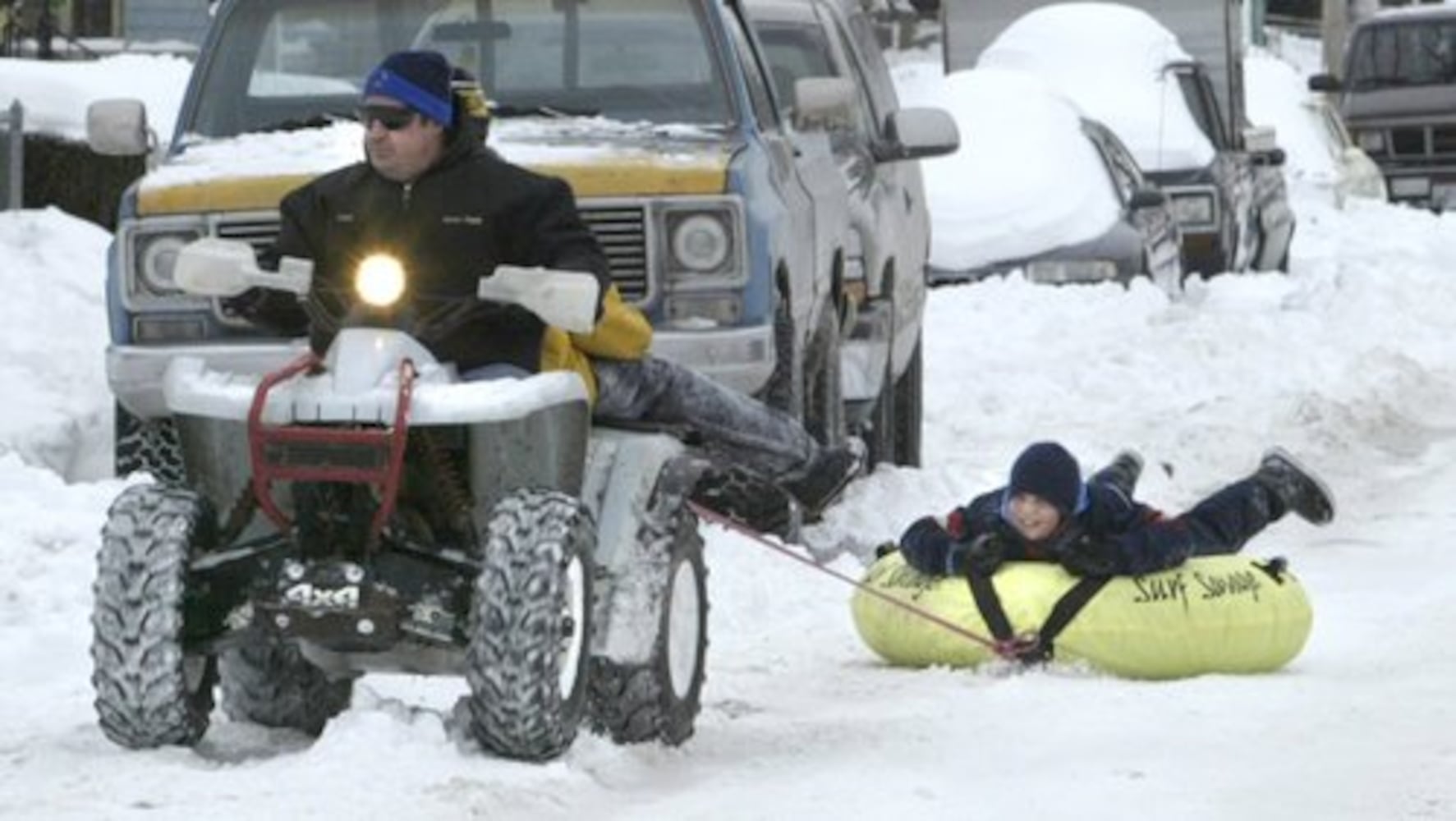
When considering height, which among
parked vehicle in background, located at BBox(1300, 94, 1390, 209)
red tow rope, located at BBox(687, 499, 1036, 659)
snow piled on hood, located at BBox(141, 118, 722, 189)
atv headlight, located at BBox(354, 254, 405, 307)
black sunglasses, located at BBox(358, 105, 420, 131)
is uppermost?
black sunglasses, located at BBox(358, 105, 420, 131)

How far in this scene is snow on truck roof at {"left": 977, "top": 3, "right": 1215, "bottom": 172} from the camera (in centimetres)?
2759

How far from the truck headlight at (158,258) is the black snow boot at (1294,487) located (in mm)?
3226

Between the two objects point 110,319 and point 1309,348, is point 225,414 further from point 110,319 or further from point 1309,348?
point 1309,348

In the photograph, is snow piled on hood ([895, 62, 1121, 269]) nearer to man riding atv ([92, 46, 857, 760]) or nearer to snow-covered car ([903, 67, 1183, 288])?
snow-covered car ([903, 67, 1183, 288])

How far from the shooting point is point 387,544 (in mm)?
7969

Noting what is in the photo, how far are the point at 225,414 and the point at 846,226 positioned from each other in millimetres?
6293

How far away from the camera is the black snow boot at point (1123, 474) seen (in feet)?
35.1

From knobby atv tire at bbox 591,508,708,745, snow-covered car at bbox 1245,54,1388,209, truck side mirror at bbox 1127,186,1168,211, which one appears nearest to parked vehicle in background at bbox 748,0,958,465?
knobby atv tire at bbox 591,508,708,745

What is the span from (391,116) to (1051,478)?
95.8 inches

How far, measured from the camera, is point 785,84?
15.3m

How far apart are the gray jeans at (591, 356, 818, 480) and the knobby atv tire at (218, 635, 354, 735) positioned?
0.86 metres

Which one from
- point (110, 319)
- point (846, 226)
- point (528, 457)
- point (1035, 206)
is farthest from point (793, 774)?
point (1035, 206)

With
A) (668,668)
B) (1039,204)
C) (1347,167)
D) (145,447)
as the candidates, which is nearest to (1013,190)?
(1039,204)

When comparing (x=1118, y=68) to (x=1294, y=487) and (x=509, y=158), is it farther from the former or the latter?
(x=509, y=158)
